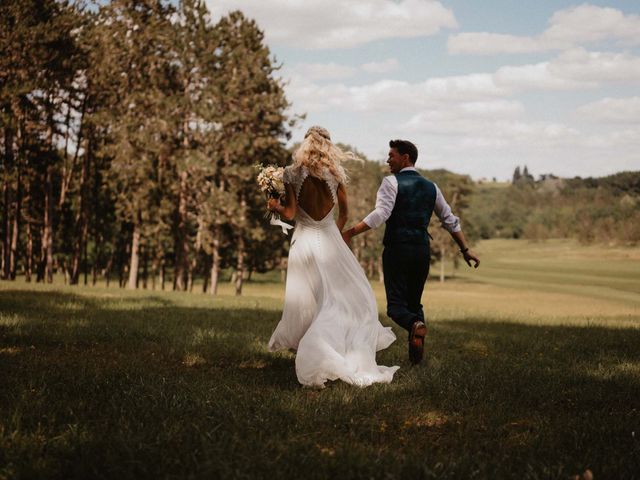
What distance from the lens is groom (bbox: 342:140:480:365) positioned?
23.4ft

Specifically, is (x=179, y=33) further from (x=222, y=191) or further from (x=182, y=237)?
(x=182, y=237)

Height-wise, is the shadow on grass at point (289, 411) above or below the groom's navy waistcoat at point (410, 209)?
below

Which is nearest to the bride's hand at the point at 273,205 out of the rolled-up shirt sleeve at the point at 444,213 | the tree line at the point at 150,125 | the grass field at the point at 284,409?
the grass field at the point at 284,409

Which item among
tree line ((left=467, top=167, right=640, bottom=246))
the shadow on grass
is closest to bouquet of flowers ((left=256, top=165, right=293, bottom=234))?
the shadow on grass

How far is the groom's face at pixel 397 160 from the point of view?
7445 millimetres

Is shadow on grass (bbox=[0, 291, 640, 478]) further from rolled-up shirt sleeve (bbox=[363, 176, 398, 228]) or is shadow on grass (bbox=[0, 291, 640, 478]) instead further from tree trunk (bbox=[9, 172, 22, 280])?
tree trunk (bbox=[9, 172, 22, 280])

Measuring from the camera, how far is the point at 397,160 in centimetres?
745

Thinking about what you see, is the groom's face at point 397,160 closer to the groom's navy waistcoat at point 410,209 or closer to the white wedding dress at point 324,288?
the groom's navy waistcoat at point 410,209

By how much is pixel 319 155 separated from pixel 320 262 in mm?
1214

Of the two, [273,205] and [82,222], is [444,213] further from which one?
[82,222]

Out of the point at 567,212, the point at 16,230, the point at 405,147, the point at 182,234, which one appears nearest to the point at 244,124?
the point at 182,234

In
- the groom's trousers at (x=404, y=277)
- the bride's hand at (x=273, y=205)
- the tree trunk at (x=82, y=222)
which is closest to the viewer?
the bride's hand at (x=273, y=205)

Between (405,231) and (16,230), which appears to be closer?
(405,231)

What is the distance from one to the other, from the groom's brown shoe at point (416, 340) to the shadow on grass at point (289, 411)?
0.77ft
